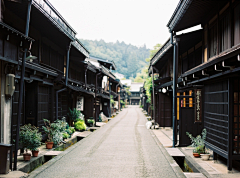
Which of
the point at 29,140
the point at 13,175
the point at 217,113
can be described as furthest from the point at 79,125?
the point at 13,175

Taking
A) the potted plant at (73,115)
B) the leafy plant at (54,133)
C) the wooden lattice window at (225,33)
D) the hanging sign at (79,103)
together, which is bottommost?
the leafy plant at (54,133)

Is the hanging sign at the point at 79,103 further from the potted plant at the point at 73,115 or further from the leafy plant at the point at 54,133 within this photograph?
the leafy plant at the point at 54,133

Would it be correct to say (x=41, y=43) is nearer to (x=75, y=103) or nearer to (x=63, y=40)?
(x=63, y=40)

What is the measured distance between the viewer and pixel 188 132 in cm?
1541

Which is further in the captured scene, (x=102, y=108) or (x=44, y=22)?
(x=102, y=108)

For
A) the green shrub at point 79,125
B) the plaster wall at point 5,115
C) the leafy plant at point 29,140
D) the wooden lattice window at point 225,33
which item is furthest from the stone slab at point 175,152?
the green shrub at point 79,125

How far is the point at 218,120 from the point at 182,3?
5742 millimetres

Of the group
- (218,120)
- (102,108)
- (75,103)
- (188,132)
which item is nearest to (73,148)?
(188,132)

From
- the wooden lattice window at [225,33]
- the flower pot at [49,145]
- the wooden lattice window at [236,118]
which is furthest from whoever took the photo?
the flower pot at [49,145]

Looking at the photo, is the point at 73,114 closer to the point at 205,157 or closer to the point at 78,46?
the point at 78,46

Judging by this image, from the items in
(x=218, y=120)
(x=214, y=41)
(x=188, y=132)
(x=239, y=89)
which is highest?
(x=214, y=41)

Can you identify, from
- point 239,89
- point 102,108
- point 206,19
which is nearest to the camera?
point 239,89

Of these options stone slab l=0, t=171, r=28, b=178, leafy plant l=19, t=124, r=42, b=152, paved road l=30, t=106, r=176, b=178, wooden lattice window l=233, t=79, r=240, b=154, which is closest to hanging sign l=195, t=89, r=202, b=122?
paved road l=30, t=106, r=176, b=178

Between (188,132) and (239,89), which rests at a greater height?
(239,89)
